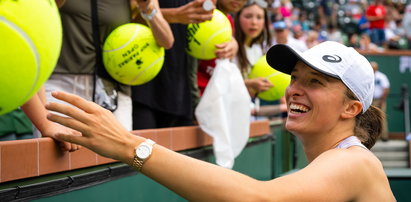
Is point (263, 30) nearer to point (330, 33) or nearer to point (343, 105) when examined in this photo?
point (343, 105)

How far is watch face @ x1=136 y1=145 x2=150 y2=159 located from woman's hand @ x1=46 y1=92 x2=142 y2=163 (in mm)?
20

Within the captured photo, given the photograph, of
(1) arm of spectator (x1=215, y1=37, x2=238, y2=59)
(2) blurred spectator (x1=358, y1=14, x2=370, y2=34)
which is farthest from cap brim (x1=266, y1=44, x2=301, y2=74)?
(2) blurred spectator (x1=358, y1=14, x2=370, y2=34)

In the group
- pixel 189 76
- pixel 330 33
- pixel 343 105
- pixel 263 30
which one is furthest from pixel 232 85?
pixel 330 33

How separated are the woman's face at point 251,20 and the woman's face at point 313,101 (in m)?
3.42

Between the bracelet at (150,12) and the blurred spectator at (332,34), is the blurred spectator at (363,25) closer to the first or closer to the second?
the blurred spectator at (332,34)

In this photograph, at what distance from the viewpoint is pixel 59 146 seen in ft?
9.89

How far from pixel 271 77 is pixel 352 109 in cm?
310

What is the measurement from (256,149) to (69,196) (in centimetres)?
393

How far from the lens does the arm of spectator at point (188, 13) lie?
4.29 meters

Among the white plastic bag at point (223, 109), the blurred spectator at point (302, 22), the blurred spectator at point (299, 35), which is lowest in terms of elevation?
the blurred spectator at point (302, 22)

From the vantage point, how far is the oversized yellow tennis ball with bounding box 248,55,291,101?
18.5 ft

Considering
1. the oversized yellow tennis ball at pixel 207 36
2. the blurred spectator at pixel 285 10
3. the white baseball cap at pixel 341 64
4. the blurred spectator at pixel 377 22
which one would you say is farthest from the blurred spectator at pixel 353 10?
the white baseball cap at pixel 341 64

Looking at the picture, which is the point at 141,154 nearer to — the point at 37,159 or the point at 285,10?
the point at 37,159

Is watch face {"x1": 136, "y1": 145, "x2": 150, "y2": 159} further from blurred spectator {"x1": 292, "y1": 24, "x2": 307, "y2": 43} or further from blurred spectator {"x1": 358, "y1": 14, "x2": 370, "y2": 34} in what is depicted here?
blurred spectator {"x1": 358, "y1": 14, "x2": 370, "y2": 34}
